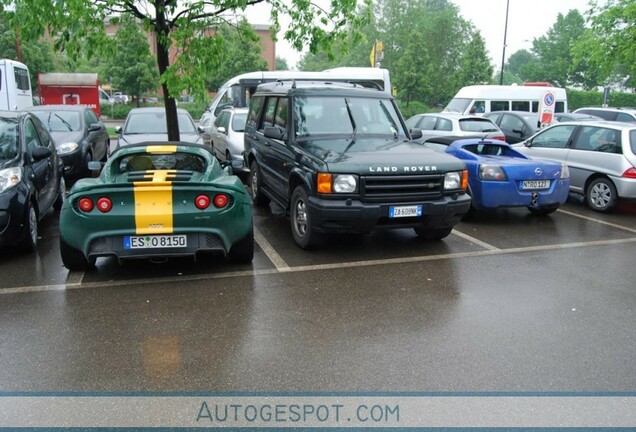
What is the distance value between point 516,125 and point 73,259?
48.6 ft

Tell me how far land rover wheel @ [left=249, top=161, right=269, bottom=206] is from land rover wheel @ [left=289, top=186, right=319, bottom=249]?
2287mm

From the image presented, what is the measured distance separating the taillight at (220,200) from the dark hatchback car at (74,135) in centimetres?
641

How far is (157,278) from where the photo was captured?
601 cm

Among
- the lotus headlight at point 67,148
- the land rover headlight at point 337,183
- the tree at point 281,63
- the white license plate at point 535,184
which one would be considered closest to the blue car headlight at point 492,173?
the white license plate at point 535,184

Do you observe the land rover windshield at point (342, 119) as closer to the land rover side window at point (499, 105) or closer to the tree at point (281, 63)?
the land rover side window at point (499, 105)

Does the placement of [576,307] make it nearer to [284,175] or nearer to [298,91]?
[284,175]

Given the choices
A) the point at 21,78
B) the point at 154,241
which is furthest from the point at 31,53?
the point at 154,241

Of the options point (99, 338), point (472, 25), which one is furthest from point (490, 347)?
point (472, 25)

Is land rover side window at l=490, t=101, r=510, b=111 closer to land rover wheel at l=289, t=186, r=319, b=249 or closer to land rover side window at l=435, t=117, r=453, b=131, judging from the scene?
land rover side window at l=435, t=117, r=453, b=131

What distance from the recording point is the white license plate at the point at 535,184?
28.0 feet

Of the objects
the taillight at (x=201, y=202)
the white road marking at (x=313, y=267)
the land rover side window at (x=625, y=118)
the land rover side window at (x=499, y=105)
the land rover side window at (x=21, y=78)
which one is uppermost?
the land rover side window at (x=21, y=78)

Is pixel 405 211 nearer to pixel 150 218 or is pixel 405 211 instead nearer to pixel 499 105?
pixel 150 218

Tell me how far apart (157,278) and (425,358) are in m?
3.07

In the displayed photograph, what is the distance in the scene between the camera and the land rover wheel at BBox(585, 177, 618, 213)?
9648 millimetres
